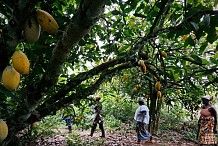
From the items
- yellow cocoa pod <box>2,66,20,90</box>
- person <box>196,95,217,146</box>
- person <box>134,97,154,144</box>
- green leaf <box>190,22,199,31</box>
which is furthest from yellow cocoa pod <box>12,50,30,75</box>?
person <box>134,97,154,144</box>

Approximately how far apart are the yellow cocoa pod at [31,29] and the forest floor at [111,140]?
13.6ft

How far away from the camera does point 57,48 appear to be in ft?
3.68

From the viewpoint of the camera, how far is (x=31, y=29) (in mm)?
799

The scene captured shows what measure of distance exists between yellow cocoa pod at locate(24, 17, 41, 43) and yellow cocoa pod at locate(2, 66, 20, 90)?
12cm

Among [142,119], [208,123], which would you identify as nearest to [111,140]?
[142,119]

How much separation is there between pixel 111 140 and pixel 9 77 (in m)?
5.33

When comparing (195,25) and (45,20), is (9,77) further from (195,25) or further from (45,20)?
(195,25)

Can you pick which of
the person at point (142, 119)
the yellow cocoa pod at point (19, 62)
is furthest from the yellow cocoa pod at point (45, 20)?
the person at point (142, 119)

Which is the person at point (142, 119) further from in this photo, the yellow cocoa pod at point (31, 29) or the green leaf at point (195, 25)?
the yellow cocoa pod at point (31, 29)

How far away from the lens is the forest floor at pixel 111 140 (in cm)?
535

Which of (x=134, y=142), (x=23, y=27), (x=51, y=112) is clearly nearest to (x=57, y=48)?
(x=23, y=27)

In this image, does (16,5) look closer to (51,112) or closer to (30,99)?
(30,99)

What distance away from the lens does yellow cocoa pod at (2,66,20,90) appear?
2.81 feet

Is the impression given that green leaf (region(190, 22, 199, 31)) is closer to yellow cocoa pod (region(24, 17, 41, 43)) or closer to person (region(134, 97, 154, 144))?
yellow cocoa pod (region(24, 17, 41, 43))
